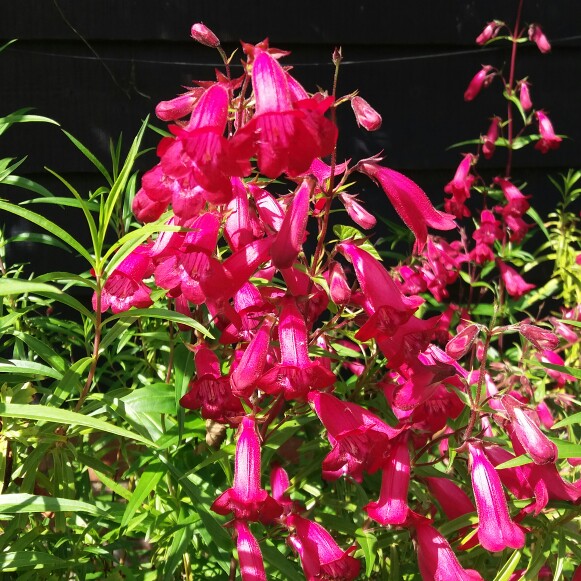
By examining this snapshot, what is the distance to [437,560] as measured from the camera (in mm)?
1152

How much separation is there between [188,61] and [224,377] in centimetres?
206

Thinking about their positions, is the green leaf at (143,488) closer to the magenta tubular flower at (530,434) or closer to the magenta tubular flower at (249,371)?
the magenta tubular flower at (249,371)

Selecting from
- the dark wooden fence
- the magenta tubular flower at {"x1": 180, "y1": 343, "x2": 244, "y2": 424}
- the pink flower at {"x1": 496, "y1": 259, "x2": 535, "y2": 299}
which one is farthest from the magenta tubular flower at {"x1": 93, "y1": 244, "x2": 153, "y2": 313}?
the pink flower at {"x1": 496, "y1": 259, "x2": 535, "y2": 299}

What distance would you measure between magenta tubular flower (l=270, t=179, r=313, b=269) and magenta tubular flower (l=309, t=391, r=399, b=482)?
276 millimetres

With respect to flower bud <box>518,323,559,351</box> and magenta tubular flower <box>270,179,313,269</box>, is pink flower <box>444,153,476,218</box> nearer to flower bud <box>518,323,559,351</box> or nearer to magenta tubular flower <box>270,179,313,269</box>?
flower bud <box>518,323,559,351</box>

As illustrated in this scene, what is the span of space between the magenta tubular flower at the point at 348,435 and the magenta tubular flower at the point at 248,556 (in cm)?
15

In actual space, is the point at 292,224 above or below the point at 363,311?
above

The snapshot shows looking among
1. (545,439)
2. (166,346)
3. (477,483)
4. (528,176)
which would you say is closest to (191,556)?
(166,346)

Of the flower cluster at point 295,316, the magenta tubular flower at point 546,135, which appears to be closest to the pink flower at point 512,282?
the magenta tubular flower at point 546,135

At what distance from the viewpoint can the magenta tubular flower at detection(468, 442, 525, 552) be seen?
109cm

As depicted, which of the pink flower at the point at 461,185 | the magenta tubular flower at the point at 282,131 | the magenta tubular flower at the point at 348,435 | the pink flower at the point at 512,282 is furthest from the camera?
the pink flower at the point at 512,282

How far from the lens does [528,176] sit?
350 centimetres

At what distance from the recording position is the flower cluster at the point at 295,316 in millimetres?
948

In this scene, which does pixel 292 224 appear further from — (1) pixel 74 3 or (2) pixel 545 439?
(1) pixel 74 3
